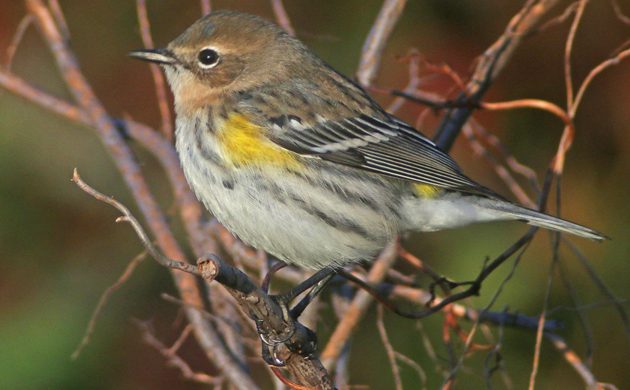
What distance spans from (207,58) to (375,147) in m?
0.83

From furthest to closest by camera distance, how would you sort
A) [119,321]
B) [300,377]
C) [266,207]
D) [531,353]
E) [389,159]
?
1. [119,321]
2. [531,353]
3. [389,159]
4. [266,207]
5. [300,377]

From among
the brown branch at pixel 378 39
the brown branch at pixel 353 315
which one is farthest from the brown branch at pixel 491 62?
the brown branch at pixel 353 315

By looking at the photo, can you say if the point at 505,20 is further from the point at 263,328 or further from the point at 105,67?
the point at 263,328

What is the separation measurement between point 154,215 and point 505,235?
70.8 inches

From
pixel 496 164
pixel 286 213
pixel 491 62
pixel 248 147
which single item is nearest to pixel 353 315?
pixel 286 213

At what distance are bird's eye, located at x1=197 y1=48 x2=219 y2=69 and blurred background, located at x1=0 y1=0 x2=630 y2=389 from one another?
2.98 ft

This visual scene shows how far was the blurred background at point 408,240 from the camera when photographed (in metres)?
4.83

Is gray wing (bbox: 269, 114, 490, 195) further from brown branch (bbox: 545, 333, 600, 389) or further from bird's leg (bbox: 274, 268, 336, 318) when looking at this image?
brown branch (bbox: 545, 333, 600, 389)

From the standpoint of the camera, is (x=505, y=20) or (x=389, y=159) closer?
(x=389, y=159)

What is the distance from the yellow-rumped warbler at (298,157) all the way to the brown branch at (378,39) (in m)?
0.10

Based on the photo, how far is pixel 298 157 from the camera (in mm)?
3979

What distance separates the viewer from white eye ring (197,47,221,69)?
4336mm

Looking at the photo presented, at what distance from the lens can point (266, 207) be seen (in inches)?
147

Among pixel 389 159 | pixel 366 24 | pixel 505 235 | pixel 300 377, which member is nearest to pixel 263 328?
pixel 300 377
